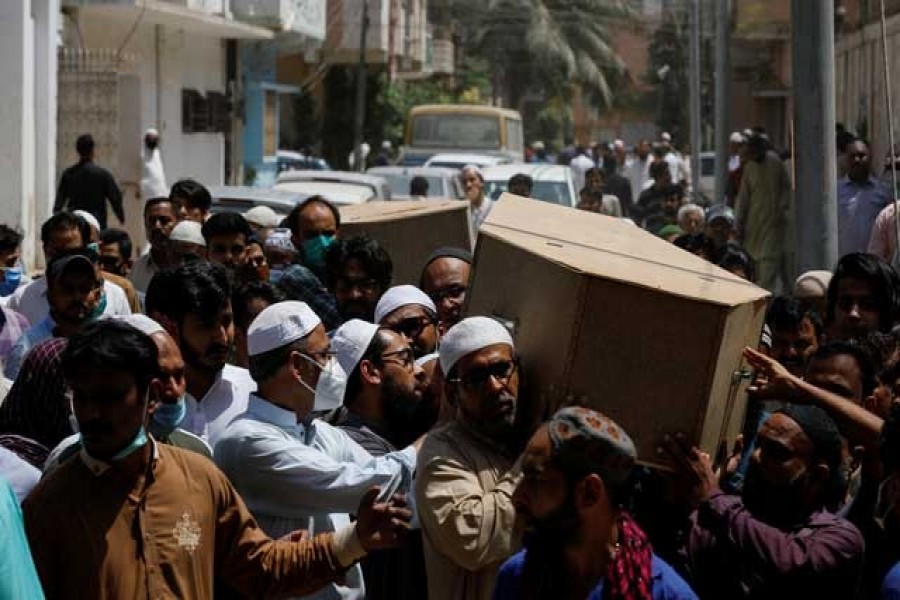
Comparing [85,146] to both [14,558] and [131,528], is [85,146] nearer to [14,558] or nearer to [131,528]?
[131,528]

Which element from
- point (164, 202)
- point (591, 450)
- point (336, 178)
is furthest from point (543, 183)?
point (591, 450)

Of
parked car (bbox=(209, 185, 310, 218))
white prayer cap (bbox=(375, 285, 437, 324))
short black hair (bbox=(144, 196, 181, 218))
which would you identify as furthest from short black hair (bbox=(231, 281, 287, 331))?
parked car (bbox=(209, 185, 310, 218))

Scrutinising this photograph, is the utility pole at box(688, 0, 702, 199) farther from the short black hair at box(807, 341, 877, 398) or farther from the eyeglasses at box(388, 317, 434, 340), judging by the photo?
the short black hair at box(807, 341, 877, 398)

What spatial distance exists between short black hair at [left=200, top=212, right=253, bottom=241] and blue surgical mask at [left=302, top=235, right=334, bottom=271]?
404 mm

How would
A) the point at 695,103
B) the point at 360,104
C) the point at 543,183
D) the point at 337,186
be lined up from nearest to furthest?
the point at 337,186 → the point at 543,183 → the point at 695,103 → the point at 360,104

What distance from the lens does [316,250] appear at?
32.7 feet

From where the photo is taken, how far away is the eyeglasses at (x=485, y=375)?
534 centimetres

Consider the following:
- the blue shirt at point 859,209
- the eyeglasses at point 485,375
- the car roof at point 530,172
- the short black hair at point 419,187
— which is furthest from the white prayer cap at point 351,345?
the car roof at point 530,172

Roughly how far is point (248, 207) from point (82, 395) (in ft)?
33.7

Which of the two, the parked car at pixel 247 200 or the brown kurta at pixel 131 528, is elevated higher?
the parked car at pixel 247 200

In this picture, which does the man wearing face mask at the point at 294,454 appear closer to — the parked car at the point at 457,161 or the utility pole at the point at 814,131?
the utility pole at the point at 814,131

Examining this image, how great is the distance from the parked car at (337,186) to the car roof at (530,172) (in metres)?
4.08

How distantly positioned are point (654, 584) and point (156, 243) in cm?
727

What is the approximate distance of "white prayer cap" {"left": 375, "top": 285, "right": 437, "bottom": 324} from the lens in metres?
7.37
